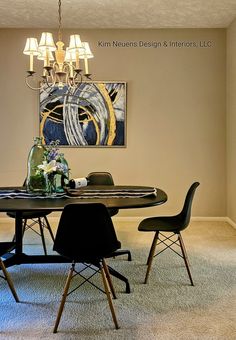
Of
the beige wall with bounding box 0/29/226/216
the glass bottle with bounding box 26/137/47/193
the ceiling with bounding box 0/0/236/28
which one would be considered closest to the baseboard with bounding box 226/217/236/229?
the beige wall with bounding box 0/29/226/216

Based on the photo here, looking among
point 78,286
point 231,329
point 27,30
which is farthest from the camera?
point 27,30

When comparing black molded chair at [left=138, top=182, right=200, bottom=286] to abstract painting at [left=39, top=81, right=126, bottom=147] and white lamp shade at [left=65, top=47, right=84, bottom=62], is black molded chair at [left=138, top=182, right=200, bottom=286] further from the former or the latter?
abstract painting at [left=39, top=81, right=126, bottom=147]

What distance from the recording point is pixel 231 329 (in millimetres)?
2203

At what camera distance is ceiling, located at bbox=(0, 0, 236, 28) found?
4270 mm

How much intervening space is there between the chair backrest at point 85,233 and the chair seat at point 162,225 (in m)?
0.72

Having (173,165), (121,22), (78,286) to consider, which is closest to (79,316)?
(78,286)

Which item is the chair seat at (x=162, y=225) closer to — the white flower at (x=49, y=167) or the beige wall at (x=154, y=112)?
the white flower at (x=49, y=167)

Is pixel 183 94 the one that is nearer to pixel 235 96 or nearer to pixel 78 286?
pixel 235 96

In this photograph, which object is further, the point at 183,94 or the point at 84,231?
the point at 183,94

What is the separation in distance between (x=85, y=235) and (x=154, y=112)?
10.8 feet

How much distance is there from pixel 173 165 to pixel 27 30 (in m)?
2.79

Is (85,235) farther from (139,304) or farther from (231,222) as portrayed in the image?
(231,222)

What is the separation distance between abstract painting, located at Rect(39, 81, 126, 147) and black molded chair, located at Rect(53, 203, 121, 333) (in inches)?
119

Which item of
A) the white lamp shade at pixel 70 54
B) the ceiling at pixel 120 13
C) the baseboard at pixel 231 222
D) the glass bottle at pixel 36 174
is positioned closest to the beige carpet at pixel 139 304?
the glass bottle at pixel 36 174
